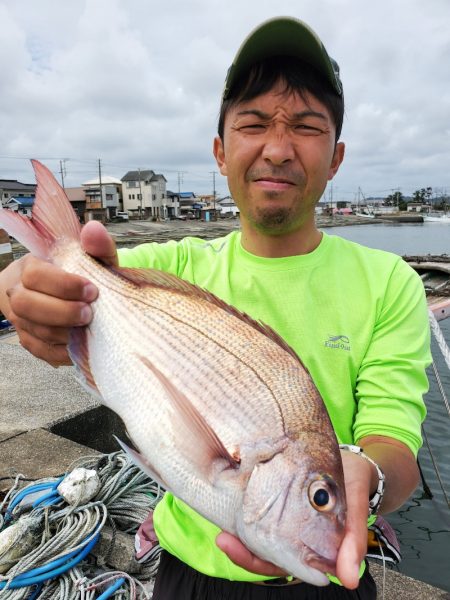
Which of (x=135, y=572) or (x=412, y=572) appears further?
(x=412, y=572)

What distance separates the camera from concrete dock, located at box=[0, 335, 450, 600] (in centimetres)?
277

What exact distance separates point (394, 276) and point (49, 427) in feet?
11.0

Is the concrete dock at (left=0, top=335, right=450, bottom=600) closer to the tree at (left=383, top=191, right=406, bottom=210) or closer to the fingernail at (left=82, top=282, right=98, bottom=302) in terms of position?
the fingernail at (left=82, top=282, right=98, bottom=302)

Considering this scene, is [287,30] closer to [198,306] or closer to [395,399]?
[198,306]

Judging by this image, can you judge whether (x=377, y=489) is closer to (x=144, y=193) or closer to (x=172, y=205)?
(x=144, y=193)

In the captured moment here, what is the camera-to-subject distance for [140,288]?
1647 mm

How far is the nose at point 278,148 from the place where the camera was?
1776 millimetres


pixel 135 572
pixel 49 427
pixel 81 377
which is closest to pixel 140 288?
pixel 81 377

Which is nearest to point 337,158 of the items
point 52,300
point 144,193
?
point 52,300

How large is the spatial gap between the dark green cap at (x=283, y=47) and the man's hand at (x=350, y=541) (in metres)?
1.44

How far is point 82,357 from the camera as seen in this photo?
1.58m

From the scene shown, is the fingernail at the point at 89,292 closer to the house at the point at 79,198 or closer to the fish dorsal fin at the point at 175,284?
the fish dorsal fin at the point at 175,284

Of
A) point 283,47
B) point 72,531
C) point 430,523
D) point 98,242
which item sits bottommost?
point 430,523

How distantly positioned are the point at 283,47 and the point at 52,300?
1.32 m
